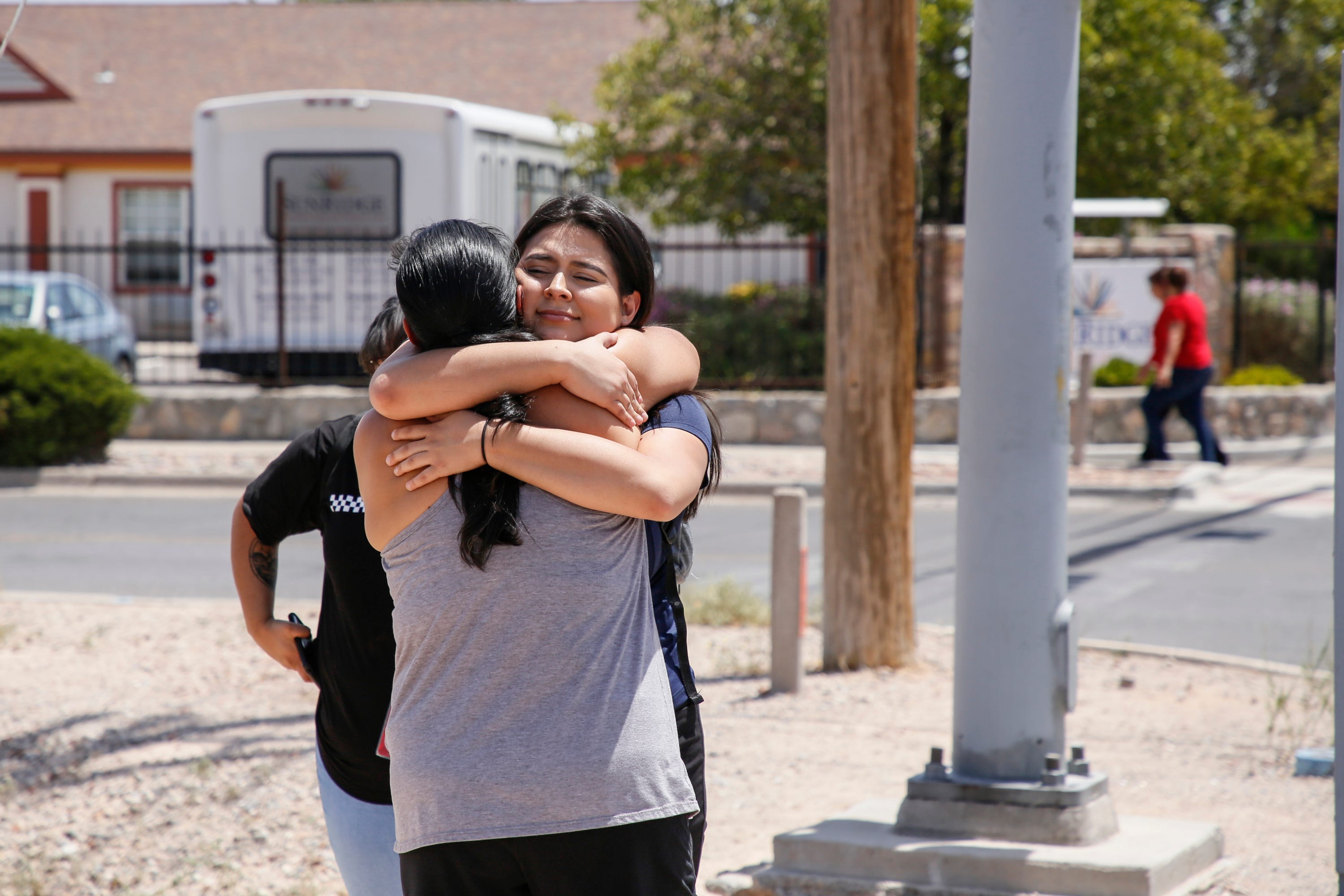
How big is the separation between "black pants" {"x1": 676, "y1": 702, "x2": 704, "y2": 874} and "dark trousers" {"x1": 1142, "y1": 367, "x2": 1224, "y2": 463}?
37.3ft

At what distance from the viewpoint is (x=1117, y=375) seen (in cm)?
1538

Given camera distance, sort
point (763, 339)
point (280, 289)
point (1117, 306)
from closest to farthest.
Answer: point (1117, 306)
point (280, 289)
point (763, 339)

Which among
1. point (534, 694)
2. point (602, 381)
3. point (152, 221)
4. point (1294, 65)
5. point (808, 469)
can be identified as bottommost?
point (808, 469)

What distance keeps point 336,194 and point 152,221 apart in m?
11.6

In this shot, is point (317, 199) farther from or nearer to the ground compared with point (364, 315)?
farther from the ground

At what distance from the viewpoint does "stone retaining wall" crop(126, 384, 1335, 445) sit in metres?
14.8

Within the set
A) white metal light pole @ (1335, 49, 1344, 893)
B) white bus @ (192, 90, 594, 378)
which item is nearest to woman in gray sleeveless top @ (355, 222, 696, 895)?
white metal light pole @ (1335, 49, 1344, 893)

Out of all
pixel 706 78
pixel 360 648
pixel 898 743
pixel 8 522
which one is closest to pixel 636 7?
pixel 706 78

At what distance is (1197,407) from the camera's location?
42.2 feet

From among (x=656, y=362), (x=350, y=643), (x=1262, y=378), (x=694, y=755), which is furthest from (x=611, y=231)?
(x=1262, y=378)

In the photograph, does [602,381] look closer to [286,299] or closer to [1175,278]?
[1175,278]

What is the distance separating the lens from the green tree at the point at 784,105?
16.2 meters

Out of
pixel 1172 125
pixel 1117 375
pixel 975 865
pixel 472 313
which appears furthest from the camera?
pixel 1172 125

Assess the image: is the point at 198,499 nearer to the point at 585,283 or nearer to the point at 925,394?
the point at 925,394
